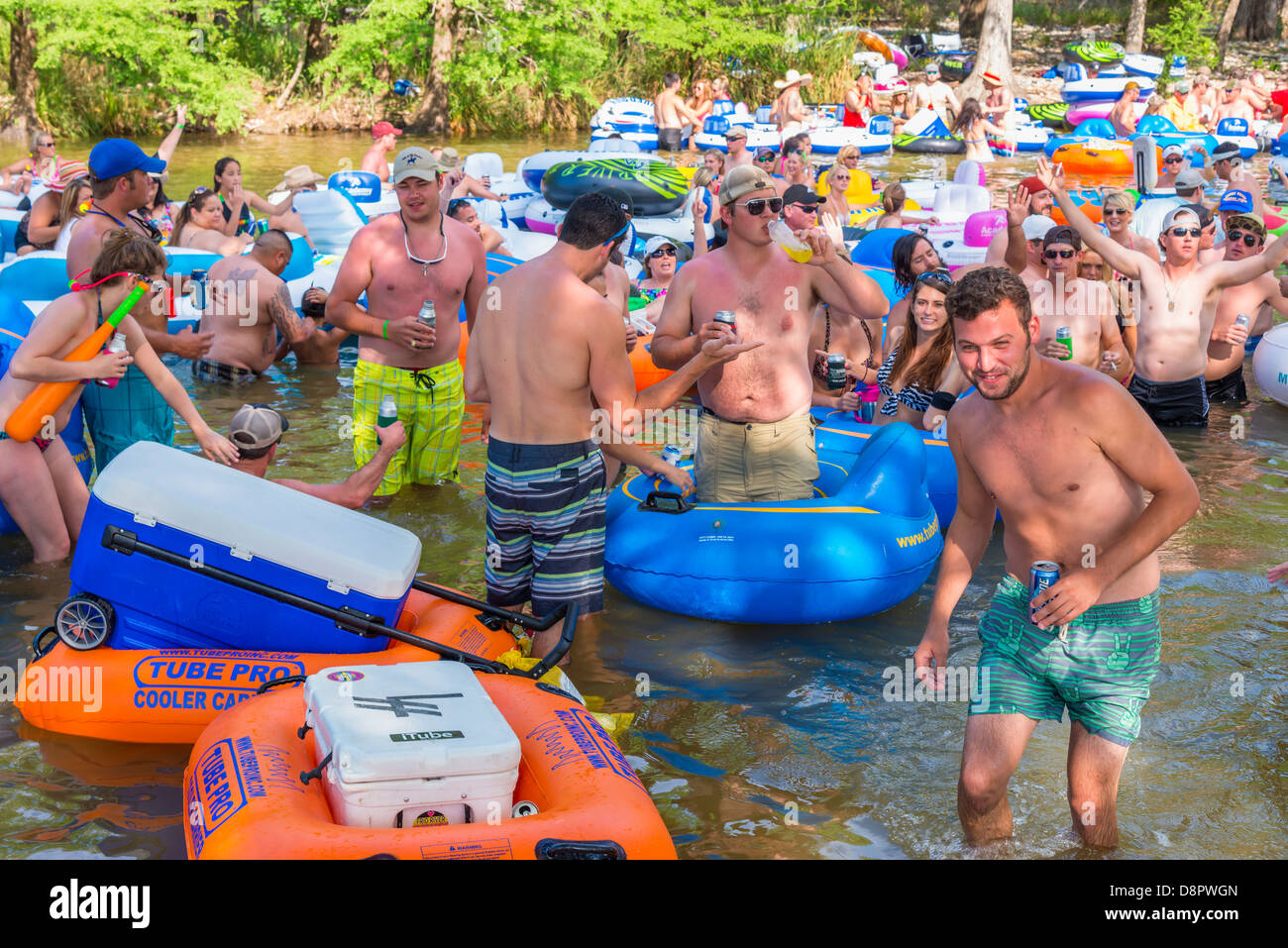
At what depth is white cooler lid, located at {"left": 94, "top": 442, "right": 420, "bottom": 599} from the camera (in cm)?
396

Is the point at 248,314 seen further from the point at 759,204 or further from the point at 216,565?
the point at 216,565

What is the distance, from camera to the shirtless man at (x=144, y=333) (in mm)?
5801

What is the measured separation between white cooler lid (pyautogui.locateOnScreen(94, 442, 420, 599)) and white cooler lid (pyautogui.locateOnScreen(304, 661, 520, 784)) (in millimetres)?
555

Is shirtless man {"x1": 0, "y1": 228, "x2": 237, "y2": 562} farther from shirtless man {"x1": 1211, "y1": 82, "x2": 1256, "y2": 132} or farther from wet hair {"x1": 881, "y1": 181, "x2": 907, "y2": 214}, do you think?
shirtless man {"x1": 1211, "y1": 82, "x2": 1256, "y2": 132}

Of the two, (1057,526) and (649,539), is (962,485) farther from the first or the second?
(649,539)

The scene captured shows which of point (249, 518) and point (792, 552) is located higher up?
point (249, 518)

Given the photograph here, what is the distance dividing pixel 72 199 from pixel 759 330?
648cm

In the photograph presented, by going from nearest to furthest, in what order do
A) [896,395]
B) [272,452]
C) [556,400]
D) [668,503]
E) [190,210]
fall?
1. [556,400]
2. [272,452]
3. [668,503]
4. [896,395]
5. [190,210]

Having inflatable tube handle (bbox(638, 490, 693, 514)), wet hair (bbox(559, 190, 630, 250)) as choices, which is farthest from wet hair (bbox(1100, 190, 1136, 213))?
wet hair (bbox(559, 190, 630, 250))

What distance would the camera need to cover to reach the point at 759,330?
17.4 ft

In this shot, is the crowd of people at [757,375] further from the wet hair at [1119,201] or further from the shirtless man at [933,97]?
the shirtless man at [933,97]

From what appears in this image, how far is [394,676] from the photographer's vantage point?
349 cm

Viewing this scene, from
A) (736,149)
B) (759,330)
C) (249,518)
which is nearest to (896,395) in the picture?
(759,330)

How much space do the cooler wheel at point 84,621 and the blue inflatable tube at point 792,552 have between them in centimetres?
Answer: 220
